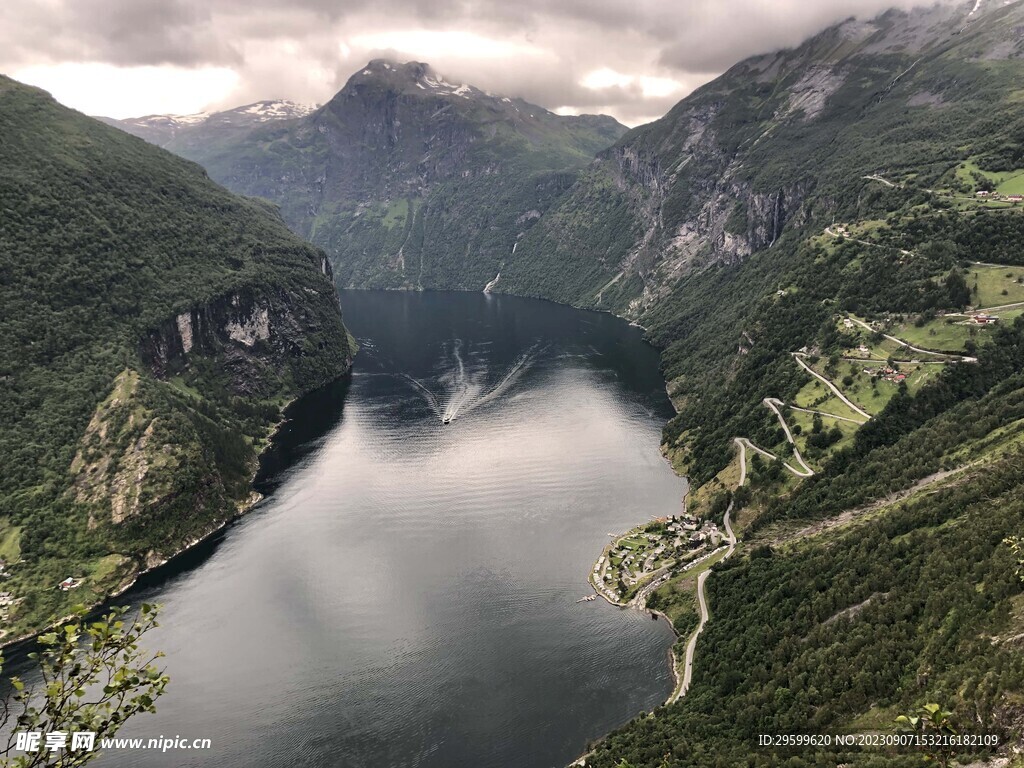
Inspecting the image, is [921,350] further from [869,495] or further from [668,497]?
[668,497]

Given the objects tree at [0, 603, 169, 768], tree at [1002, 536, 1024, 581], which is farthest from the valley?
tree at [0, 603, 169, 768]

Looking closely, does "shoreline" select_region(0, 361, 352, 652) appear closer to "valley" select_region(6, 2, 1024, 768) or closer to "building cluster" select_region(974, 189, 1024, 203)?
"valley" select_region(6, 2, 1024, 768)

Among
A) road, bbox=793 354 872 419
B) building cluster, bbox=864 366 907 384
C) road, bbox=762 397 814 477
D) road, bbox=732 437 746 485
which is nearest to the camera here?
road, bbox=762 397 814 477

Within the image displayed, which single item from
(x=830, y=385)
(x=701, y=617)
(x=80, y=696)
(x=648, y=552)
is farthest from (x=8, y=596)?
(x=830, y=385)

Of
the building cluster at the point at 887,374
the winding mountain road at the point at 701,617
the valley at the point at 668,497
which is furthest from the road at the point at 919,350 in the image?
the winding mountain road at the point at 701,617

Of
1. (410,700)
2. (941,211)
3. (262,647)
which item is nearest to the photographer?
(410,700)

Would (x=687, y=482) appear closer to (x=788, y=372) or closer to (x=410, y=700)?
(x=788, y=372)

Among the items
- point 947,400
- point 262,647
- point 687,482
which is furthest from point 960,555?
point 262,647
